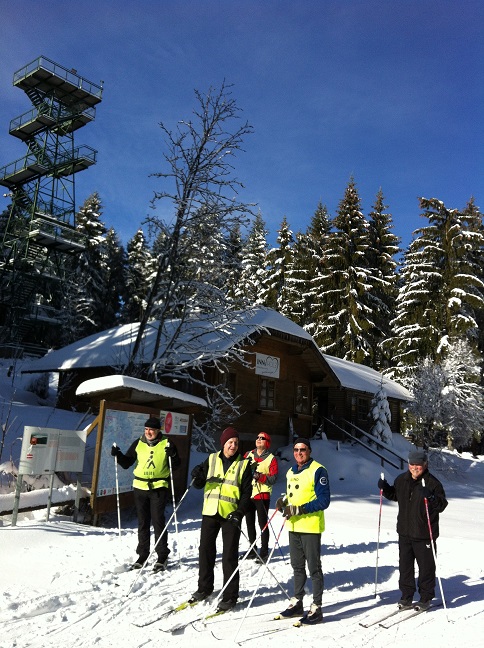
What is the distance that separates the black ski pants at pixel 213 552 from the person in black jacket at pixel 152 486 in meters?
1.21

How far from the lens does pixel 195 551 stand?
8.13 meters

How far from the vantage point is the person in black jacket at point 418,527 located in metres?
5.76

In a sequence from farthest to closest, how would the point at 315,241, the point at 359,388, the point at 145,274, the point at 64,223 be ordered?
the point at 145,274
the point at 315,241
the point at 64,223
the point at 359,388

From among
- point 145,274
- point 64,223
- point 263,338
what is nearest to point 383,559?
point 263,338

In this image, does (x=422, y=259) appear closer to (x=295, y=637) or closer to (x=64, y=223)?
(x=64, y=223)

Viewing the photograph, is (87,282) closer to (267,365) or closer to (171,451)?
(267,365)

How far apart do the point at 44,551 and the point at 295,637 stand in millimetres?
3729

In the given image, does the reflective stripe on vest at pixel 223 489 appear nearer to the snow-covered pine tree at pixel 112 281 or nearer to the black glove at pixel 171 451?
the black glove at pixel 171 451

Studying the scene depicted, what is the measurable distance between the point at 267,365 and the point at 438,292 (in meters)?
18.3

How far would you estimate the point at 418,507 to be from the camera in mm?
5922

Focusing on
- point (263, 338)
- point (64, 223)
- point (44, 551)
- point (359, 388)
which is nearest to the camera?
point (44, 551)

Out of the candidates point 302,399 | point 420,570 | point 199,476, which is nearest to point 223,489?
point 199,476

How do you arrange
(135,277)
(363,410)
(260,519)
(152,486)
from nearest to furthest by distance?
(152,486) → (260,519) → (363,410) → (135,277)

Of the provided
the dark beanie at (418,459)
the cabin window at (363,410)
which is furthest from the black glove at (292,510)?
the cabin window at (363,410)
